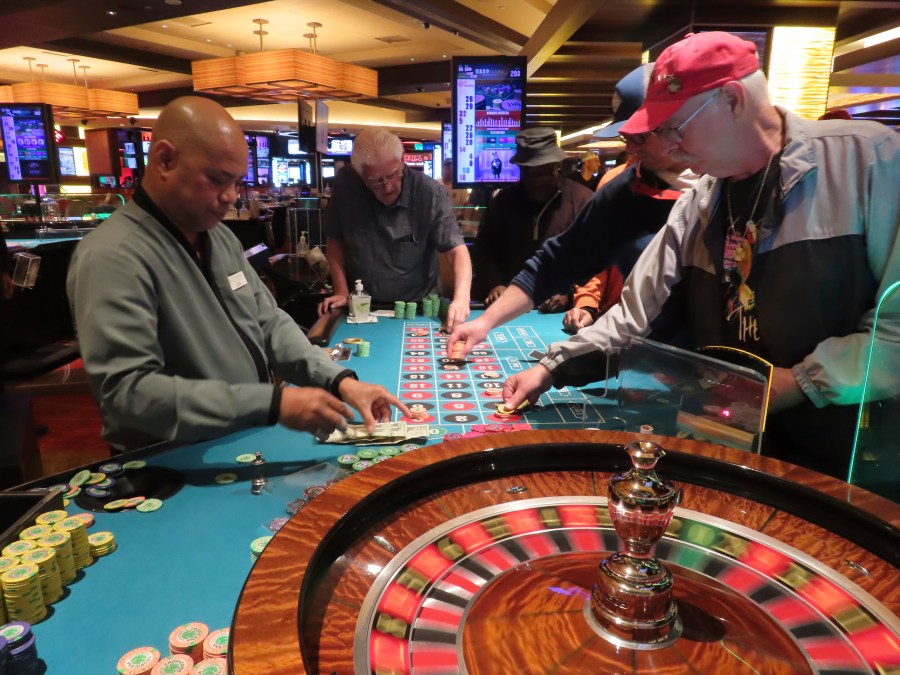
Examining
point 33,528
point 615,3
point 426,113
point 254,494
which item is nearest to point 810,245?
point 254,494

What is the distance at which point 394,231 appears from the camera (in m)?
3.52

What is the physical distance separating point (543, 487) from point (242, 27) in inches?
423

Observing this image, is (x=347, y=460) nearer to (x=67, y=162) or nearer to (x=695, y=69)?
(x=695, y=69)

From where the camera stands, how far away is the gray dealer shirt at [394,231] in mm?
3533

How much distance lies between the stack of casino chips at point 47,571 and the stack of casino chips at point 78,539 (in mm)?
55

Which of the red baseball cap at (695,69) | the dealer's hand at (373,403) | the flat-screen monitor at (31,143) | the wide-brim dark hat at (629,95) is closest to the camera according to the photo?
the red baseball cap at (695,69)

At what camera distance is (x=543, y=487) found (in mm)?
913

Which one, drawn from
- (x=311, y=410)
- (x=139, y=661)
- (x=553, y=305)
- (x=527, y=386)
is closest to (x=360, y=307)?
(x=553, y=305)

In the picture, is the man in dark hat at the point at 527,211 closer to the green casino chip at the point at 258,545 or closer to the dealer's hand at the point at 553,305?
the dealer's hand at the point at 553,305

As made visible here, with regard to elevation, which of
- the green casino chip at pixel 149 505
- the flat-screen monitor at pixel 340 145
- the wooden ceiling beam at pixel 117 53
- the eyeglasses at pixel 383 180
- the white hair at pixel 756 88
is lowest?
the green casino chip at pixel 149 505

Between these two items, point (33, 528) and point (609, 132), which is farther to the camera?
point (609, 132)

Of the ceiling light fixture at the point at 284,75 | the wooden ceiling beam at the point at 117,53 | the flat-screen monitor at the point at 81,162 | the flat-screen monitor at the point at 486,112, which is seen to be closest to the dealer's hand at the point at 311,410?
the flat-screen monitor at the point at 486,112

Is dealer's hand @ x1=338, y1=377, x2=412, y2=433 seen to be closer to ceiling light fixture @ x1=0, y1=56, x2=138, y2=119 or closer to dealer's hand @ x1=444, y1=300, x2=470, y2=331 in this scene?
dealer's hand @ x1=444, y1=300, x2=470, y2=331

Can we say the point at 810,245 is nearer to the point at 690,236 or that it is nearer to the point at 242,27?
the point at 690,236
